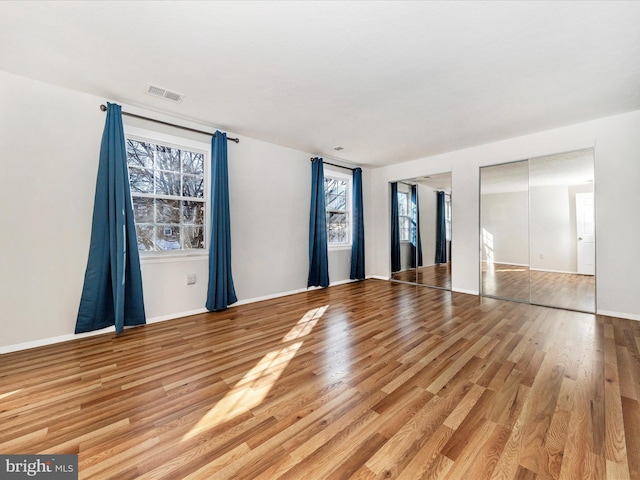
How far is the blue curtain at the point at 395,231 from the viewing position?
19.2ft

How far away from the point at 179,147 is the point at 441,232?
4.99m

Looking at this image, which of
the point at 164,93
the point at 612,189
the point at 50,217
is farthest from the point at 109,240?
the point at 612,189

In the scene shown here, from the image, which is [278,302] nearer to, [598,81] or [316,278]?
[316,278]

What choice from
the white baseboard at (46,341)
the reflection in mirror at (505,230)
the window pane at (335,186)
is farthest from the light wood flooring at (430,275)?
the white baseboard at (46,341)

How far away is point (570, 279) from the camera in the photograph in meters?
3.72

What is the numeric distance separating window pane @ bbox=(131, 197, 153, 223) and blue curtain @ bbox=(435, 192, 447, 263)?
5.13 m

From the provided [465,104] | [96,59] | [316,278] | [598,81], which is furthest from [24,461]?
[598,81]

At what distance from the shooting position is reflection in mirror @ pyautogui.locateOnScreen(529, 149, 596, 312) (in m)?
3.55

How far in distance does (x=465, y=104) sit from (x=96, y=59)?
12.3 feet

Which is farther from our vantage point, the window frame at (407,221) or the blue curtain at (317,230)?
the window frame at (407,221)

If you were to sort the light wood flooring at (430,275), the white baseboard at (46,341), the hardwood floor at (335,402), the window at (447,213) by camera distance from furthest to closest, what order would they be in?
the light wood flooring at (430,275) < the window at (447,213) < the white baseboard at (46,341) < the hardwood floor at (335,402)

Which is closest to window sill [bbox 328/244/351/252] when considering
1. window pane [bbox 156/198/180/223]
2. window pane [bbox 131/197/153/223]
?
window pane [bbox 156/198/180/223]

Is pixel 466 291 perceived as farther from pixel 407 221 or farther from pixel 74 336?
pixel 74 336

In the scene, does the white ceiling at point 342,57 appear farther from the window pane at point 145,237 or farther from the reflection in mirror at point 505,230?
the window pane at point 145,237
